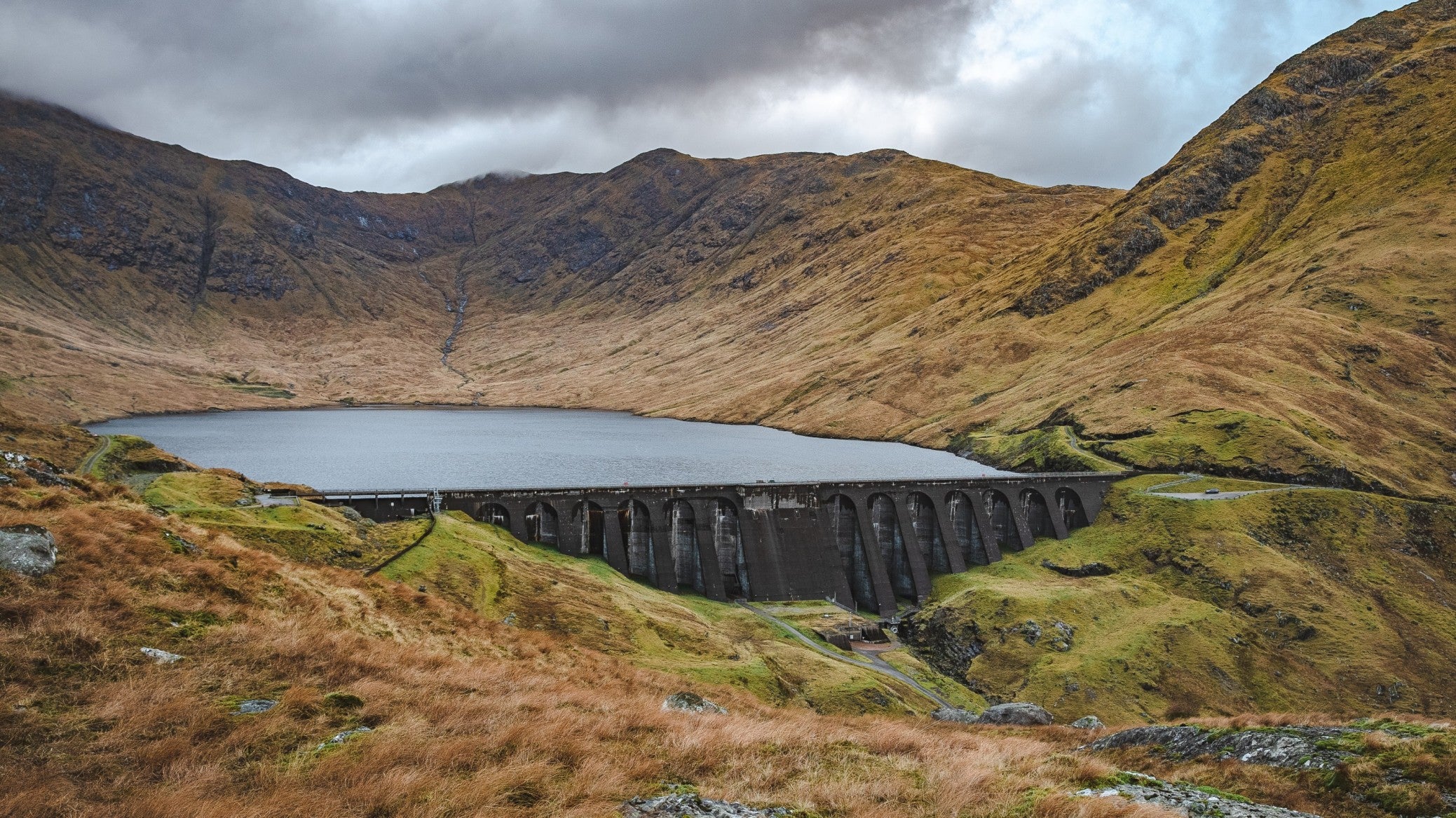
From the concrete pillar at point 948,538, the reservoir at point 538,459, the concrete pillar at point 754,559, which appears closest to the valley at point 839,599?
the concrete pillar at point 754,559

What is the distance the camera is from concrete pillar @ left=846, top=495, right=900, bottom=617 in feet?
283

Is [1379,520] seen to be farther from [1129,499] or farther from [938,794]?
[938,794]

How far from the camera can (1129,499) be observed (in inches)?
3962

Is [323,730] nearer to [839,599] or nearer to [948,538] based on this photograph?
[839,599]

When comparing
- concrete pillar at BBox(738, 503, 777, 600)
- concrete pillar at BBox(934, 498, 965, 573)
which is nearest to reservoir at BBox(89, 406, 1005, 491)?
concrete pillar at BBox(934, 498, 965, 573)

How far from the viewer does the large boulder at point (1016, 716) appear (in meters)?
37.7

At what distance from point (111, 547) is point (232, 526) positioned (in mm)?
18357

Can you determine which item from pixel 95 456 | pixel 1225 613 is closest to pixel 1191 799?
pixel 1225 613

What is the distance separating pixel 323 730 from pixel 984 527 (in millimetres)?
90611

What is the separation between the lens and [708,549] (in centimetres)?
8019

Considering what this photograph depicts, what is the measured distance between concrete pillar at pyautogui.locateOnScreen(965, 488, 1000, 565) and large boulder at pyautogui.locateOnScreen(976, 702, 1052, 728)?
194 ft

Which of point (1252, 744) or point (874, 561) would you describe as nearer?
point (1252, 744)

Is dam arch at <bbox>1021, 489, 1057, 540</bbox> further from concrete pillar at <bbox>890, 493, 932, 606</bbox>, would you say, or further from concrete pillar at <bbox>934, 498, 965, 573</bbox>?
concrete pillar at <bbox>890, 493, 932, 606</bbox>

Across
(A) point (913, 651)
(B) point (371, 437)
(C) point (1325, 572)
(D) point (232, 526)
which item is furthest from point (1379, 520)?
(B) point (371, 437)
